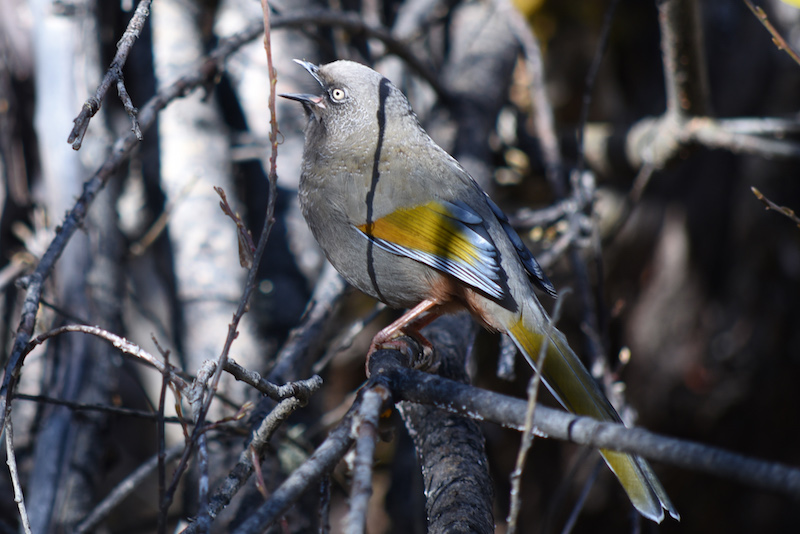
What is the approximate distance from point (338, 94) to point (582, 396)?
1.88m

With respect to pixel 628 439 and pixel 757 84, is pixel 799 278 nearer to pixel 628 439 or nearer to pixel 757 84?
pixel 757 84

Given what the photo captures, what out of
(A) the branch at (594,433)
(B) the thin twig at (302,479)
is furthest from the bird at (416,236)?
(B) the thin twig at (302,479)

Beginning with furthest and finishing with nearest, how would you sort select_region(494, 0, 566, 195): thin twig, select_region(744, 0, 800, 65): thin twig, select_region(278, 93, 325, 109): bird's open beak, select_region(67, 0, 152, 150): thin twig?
select_region(494, 0, 566, 195): thin twig
select_region(278, 93, 325, 109): bird's open beak
select_region(744, 0, 800, 65): thin twig
select_region(67, 0, 152, 150): thin twig

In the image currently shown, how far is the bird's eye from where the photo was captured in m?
3.34

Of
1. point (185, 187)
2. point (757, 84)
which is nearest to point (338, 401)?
point (185, 187)

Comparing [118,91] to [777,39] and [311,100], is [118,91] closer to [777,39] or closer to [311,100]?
[311,100]

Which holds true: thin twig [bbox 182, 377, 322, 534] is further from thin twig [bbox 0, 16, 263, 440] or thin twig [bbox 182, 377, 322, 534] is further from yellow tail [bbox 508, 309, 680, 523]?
yellow tail [bbox 508, 309, 680, 523]

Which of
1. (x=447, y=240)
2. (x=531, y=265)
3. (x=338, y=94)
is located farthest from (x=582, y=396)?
(x=338, y=94)

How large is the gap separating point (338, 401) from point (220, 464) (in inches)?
88.4

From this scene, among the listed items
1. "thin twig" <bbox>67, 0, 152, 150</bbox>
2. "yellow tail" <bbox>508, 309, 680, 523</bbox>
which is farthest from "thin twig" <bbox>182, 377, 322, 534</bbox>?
"yellow tail" <bbox>508, 309, 680, 523</bbox>

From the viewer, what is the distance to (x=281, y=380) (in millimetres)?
2582

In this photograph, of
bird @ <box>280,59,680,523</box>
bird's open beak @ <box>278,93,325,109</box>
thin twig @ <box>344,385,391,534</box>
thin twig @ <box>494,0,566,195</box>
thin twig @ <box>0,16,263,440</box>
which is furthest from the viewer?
thin twig @ <box>494,0,566,195</box>

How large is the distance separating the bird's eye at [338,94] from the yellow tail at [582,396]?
144 cm

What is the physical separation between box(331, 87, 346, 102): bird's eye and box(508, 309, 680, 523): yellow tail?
1444 mm
